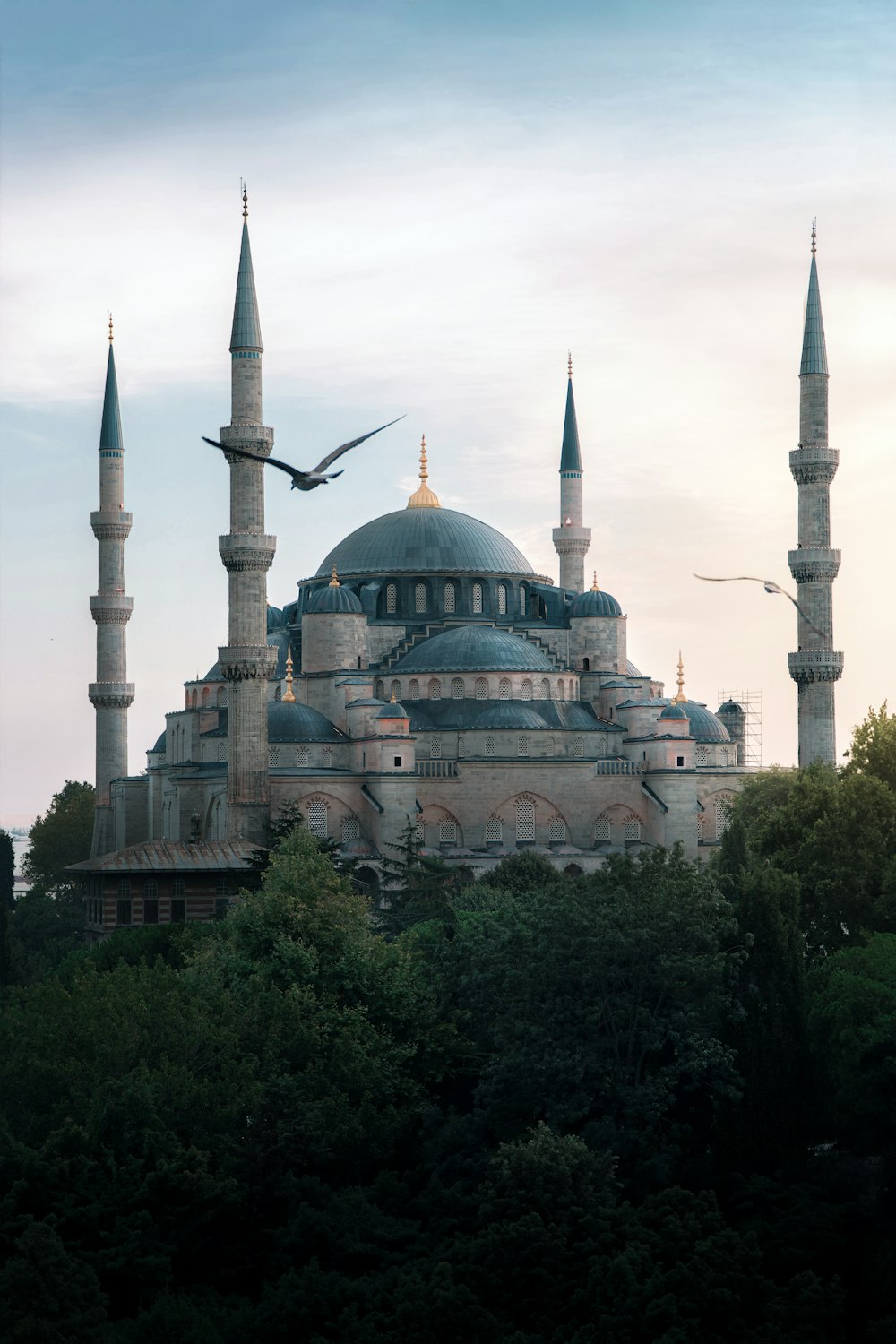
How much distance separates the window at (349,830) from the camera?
45.2m

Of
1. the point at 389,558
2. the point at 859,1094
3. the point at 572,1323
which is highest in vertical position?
the point at 389,558

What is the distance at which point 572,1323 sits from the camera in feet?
75.3

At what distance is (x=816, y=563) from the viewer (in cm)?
4519

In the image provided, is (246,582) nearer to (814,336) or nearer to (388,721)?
(388,721)

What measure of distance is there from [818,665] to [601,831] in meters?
5.95

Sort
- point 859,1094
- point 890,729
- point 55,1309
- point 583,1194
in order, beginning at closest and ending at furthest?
point 55,1309 → point 583,1194 → point 859,1094 → point 890,729

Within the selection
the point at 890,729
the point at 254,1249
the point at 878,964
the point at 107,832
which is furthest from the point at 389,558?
the point at 254,1249

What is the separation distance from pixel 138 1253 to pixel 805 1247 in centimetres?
731

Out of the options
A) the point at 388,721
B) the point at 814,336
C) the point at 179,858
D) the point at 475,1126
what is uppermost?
the point at 814,336

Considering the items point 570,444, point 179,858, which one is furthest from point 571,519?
point 179,858

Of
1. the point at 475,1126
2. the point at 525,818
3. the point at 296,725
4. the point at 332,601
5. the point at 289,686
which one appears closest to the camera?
the point at 475,1126

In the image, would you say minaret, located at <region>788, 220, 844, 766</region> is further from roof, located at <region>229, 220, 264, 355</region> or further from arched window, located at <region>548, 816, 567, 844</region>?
roof, located at <region>229, 220, 264, 355</region>

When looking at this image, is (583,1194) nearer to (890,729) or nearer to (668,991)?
(668,991)

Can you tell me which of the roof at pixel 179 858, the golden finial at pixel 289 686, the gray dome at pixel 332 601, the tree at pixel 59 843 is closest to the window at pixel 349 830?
the roof at pixel 179 858
